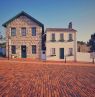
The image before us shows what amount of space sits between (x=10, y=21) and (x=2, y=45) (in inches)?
455

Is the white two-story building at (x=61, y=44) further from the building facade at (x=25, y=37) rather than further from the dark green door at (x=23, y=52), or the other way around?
the dark green door at (x=23, y=52)

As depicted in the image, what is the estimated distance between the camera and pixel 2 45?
37875 mm

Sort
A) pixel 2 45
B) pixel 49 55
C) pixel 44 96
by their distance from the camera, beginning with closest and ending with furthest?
pixel 44 96 < pixel 49 55 < pixel 2 45

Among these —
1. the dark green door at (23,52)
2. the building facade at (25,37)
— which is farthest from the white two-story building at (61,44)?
the dark green door at (23,52)

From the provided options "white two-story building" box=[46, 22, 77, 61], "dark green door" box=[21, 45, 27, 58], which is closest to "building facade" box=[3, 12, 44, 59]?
"dark green door" box=[21, 45, 27, 58]

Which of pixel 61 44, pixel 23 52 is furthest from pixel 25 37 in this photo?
pixel 61 44

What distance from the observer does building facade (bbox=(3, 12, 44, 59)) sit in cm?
2756

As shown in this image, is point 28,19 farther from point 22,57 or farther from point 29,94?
point 29,94

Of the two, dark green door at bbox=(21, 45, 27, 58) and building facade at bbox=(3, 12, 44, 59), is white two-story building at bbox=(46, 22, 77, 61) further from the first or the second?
dark green door at bbox=(21, 45, 27, 58)

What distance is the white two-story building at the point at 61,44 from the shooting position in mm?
27359

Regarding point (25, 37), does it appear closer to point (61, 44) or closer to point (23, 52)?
point (23, 52)

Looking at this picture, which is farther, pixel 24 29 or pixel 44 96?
pixel 24 29

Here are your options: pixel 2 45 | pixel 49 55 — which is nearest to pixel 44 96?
pixel 49 55

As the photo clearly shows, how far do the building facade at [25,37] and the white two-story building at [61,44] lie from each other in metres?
1.78
